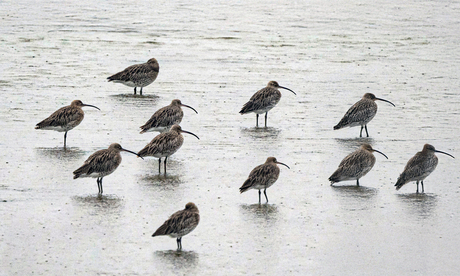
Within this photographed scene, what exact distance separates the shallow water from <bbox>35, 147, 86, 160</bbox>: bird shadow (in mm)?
42

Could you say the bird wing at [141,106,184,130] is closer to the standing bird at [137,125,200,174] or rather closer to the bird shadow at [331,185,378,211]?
the standing bird at [137,125,200,174]

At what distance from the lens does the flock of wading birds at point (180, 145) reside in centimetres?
1031

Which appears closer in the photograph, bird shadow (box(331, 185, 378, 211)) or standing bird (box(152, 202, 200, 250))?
standing bird (box(152, 202, 200, 250))

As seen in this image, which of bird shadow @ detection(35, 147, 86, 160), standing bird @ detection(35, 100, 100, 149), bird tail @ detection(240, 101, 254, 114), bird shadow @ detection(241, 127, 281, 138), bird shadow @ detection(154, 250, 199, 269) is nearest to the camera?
bird shadow @ detection(154, 250, 199, 269)

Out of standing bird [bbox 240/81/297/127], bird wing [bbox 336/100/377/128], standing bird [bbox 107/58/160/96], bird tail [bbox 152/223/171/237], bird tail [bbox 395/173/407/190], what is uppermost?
standing bird [bbox 107/58/160/96]

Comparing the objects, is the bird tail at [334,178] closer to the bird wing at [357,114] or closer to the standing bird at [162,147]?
the standing bird at [162,147]

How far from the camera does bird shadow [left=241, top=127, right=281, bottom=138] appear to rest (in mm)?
16469

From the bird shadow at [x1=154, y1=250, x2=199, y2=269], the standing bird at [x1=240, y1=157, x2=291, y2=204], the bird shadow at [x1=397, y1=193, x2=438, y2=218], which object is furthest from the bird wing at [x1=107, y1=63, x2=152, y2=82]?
the bird shadow at [x1=154, y1=250, x2=199, y2=269]

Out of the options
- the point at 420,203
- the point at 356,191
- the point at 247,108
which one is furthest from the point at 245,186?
the point at 247,108

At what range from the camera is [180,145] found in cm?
1417

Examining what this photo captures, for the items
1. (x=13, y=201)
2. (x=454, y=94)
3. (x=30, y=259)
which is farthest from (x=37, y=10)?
(x=30, y=259)

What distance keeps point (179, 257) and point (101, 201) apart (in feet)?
8.39

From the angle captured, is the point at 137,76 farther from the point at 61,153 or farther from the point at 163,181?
the point at 163,181

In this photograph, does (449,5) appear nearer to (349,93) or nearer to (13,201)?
(349,93)
